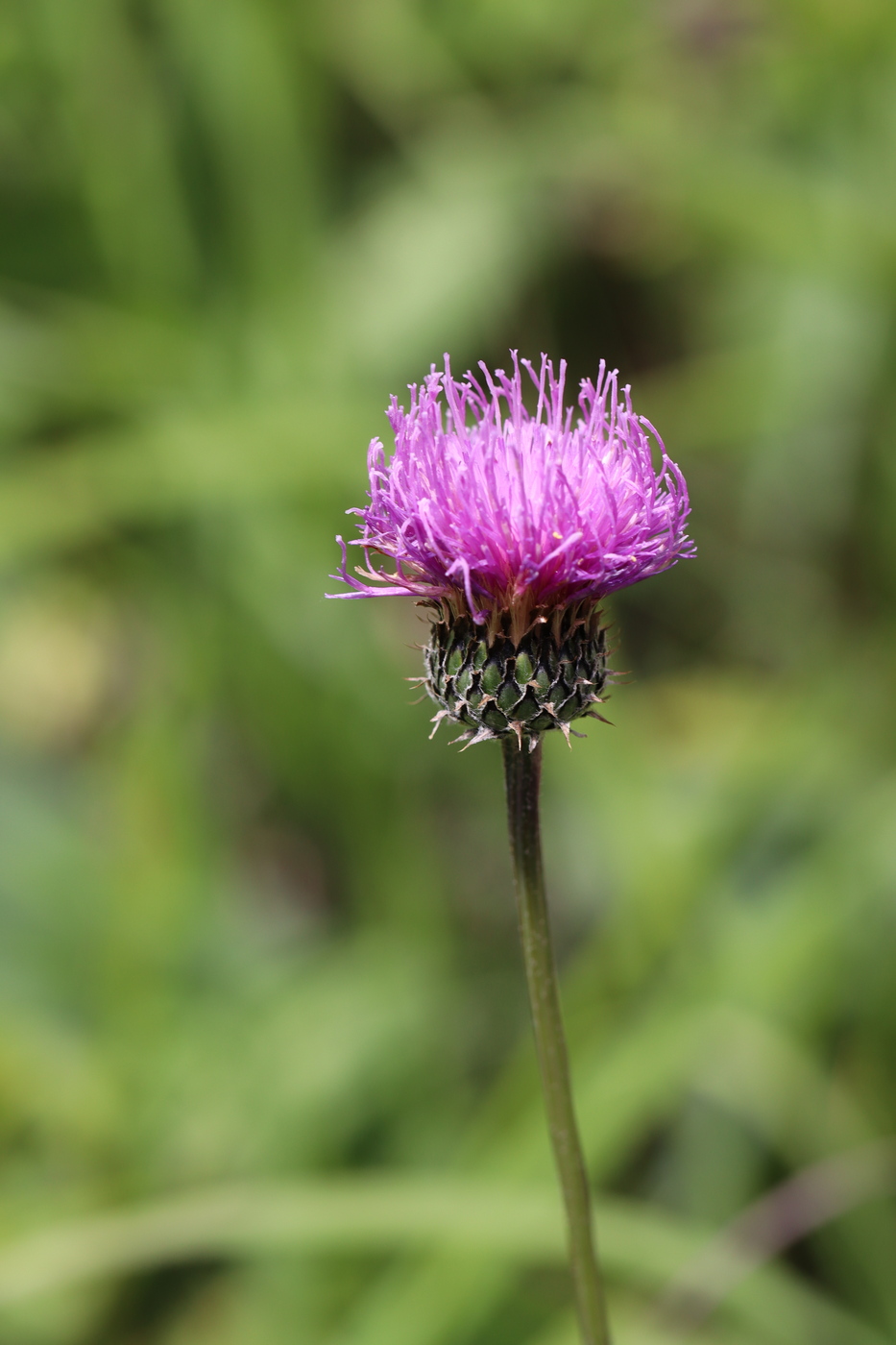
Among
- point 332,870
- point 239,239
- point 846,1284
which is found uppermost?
point 239,239

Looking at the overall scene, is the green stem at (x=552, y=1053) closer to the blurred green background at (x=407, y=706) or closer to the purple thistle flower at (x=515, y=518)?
the purple thistle flower at (x=515, y=518)

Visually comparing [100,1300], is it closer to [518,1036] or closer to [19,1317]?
[19,1317]

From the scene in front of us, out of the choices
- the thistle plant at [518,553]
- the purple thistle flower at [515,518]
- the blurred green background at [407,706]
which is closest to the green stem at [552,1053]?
the thistle plant at [518,553]

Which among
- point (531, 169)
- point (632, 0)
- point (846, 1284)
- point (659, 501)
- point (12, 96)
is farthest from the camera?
point (632, 0)

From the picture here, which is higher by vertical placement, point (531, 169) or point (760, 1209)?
point (531, 169)

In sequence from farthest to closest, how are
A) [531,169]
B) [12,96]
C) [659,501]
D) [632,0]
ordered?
[632,0]
[531,169]
[12,96]
[659,501]

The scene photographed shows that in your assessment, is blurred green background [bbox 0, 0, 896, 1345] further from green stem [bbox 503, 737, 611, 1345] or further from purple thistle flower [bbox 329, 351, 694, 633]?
purple thistle flower [bbox 329, 351, 694, 633]

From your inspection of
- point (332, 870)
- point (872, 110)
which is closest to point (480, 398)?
point (332, 870)
